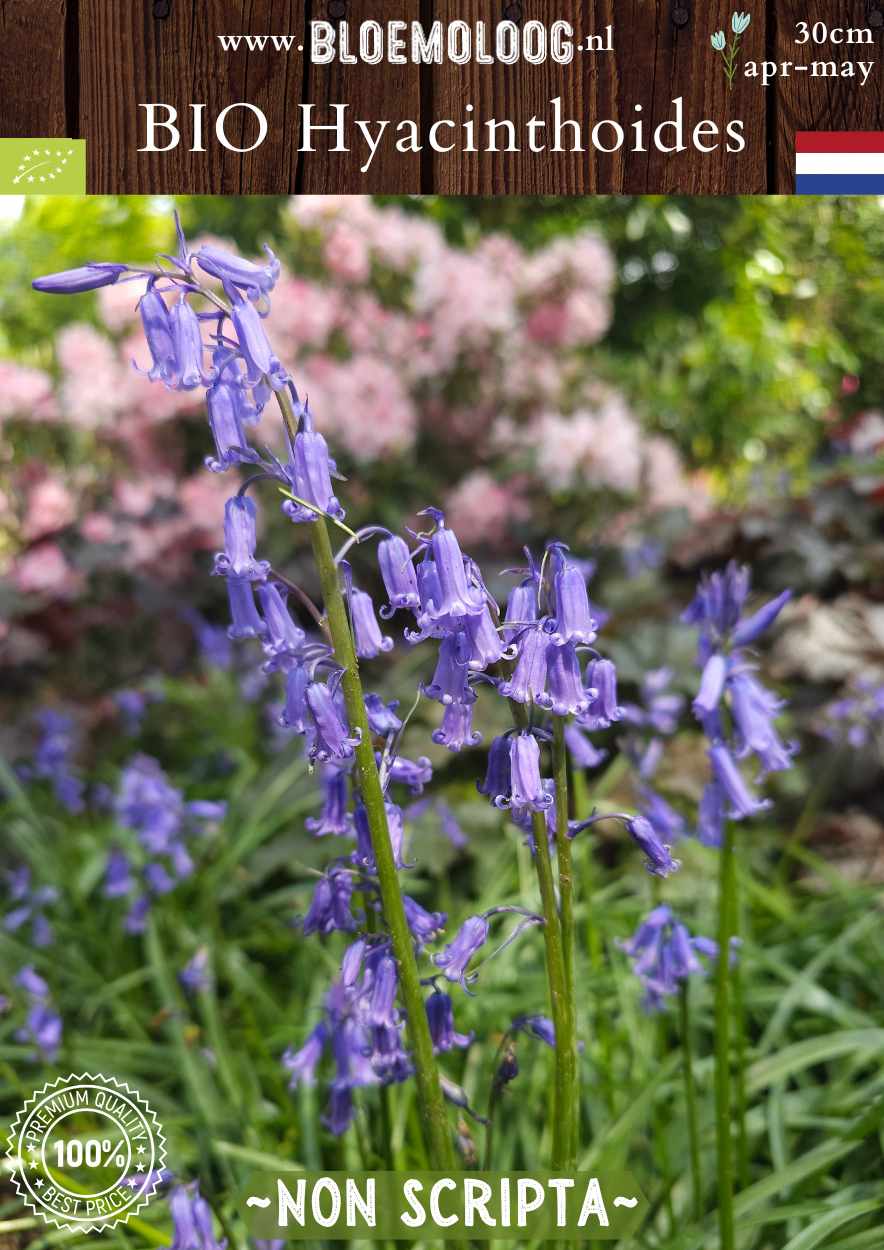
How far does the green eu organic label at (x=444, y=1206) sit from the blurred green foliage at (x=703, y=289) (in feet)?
5.24

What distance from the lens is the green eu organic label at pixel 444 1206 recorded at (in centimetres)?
141

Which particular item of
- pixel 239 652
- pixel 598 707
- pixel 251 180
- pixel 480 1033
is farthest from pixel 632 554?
pixel 598 707

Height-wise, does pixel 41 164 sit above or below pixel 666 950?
above

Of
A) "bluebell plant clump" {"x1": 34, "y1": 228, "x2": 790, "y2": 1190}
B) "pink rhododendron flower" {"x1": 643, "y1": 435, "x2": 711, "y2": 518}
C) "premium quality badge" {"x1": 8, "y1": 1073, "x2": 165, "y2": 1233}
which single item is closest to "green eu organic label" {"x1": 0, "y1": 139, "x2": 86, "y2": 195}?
"bluebell plant clump" {"x1": 34, "y1": 228, "x2": 790, "y2": 1190}

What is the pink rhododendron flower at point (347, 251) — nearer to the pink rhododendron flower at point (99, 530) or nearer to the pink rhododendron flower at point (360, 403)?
the pink rhododendron flower at point (360, 403)

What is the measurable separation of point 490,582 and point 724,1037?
1912 mm

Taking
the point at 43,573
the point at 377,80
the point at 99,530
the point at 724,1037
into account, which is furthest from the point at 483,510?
the point at 724,1037

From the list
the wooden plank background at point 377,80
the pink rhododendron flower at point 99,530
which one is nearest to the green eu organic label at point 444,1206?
the wooden plank background at point 377,80

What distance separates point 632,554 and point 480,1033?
1814 mm

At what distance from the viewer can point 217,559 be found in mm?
1158

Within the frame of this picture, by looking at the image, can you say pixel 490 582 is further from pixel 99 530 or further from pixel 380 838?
pixel 380 838

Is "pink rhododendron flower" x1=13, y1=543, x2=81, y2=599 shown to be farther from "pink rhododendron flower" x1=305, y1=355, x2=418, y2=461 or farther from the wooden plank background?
the wooden plank background

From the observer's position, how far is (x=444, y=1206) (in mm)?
1422

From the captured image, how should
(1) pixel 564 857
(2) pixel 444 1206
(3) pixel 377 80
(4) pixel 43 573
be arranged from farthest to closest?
(4) pixel 43 573 → (3) pixel 377 80 → (2) pixel 444 1206 → (1) pixel 564 857
